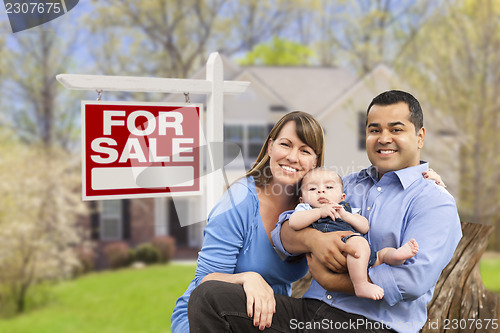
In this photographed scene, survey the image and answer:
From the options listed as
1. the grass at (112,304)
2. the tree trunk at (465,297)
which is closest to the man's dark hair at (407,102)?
the tree trunk at (465,297)

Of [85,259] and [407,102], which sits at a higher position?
[407,102]

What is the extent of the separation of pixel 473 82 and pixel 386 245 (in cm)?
976

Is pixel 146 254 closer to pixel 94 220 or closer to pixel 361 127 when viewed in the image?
pixel 94 220

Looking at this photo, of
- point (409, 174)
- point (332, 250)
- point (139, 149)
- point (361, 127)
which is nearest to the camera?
point (332, 250)

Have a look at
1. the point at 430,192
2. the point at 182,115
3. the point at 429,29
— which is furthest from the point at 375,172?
the point at 429,29

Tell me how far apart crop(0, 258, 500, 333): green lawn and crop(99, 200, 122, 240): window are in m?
1.62

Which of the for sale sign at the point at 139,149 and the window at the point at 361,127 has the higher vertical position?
the window at the point at 361,127

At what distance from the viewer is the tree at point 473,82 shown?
10.6 meters

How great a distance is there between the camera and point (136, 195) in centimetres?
291

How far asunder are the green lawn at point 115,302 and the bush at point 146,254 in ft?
1.14

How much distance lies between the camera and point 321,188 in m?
2.30

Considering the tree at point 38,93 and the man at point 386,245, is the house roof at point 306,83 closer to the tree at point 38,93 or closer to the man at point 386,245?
the tree at point 38,93

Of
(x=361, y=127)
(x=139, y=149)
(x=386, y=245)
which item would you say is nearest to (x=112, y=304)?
(x=361, y=127)

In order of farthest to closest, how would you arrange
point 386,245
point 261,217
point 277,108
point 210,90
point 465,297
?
point 277,108 < point 465,297 < point 210,90 < point 261,217 < point 386,245
